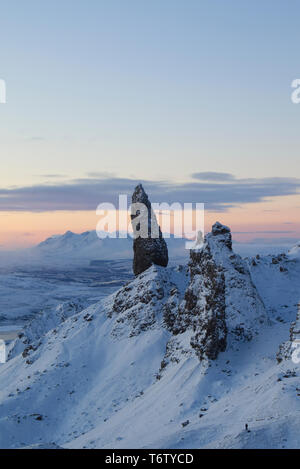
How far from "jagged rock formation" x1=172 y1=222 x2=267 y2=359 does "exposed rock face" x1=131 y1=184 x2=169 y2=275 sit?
17494 mm

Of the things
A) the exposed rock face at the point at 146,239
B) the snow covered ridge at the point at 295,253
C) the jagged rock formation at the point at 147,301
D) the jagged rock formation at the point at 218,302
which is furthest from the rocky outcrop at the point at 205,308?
the exposed rock face at the point at 146,239

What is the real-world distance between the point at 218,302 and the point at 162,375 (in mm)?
8622

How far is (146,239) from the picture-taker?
195 feet

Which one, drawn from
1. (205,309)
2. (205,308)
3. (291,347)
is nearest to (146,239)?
(205,308)

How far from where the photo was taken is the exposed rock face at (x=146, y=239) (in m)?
59.6

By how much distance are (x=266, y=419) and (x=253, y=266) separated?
A: 3128cm

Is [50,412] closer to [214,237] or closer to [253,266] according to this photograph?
[214,237]

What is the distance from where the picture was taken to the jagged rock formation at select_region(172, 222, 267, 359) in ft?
119

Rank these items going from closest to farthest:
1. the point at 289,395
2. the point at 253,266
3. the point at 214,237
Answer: the point at 289,395 → the point at 214,237 → the point at 253,266

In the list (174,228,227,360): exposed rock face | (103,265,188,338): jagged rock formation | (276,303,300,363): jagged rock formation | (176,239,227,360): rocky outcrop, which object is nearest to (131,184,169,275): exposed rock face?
(103,265,188,338): jagged rock formation

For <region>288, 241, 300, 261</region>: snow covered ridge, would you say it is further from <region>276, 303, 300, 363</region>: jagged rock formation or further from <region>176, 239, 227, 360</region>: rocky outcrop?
<region>276, 303, 300, 363</region>: jagged rock formation

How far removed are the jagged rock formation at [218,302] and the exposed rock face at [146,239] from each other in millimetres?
17494
